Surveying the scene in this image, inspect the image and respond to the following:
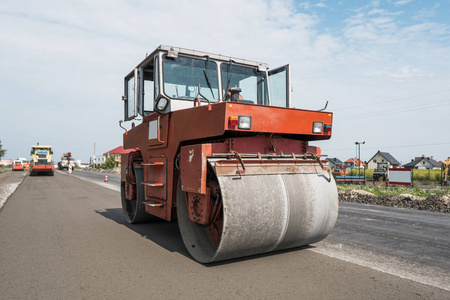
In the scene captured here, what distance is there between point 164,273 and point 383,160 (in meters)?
82.9

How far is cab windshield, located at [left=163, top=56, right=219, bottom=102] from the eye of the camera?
511 cm

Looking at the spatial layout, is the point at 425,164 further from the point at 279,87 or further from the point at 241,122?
the point at 241,122

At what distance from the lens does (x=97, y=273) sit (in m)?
3.87

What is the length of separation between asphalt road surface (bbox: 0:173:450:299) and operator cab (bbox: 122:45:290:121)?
203cm

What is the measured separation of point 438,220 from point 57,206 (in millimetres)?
9463

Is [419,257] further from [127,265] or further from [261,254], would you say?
[127,265]

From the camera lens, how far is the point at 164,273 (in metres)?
3.86

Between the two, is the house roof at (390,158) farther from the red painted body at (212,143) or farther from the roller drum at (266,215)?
the roller drum at (266,215)

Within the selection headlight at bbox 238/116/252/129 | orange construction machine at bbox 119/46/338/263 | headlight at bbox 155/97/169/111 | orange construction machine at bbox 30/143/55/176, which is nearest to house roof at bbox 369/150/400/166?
orange construction machine at bbox 30/143/55/176

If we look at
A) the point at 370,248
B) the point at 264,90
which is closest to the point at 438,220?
the point at 370,248

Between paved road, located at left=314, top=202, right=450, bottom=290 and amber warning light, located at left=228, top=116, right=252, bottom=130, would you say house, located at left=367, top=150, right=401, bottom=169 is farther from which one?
amber warning light, located at left=228, top=116, right=252, bottom=130

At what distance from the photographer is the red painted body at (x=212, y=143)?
13.0ft

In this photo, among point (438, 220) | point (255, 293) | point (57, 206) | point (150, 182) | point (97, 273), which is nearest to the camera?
point (255, 293)

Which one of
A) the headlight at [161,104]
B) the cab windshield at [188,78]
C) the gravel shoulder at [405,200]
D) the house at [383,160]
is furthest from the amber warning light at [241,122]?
the house at [383,160]
